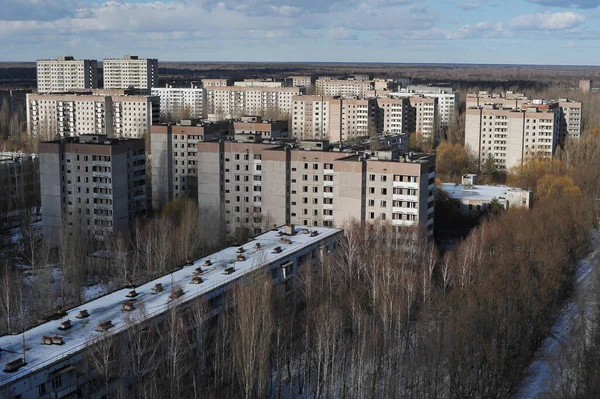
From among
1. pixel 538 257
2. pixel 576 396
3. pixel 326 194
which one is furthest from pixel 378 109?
pixel 576 396

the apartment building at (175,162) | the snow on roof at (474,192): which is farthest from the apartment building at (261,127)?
the snow on roof at (474,192)

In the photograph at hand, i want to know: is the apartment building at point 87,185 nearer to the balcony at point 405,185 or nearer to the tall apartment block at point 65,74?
the balcony at point 405,185

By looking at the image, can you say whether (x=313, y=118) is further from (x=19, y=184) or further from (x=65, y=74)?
(x=65, y=74)

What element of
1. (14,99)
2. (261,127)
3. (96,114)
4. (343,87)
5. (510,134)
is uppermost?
(343,87)

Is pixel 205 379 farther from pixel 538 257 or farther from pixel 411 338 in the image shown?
pixel 538 257

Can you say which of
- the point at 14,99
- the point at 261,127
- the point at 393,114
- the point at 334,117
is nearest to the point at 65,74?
the point at 14,99

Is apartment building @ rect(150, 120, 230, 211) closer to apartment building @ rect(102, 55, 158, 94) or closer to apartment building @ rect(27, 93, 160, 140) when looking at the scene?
apartment building @ rect(27, 93, 160, 140)
